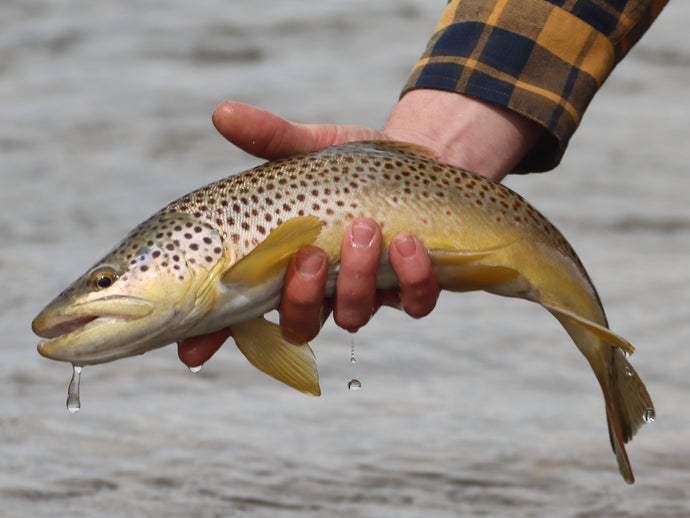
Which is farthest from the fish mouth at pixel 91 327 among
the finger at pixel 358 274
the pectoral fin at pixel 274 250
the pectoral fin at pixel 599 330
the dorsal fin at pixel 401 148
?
the pectoral fin at pixel 599 330

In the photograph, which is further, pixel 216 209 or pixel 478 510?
pixel 478 510

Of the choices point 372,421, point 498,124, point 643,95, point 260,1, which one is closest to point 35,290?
point 372,421

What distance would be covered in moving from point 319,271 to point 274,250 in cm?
16

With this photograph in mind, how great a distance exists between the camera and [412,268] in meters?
3.13

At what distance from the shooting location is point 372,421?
4.96m

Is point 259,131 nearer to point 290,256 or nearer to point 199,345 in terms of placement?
point 290,256

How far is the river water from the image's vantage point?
4.42 m

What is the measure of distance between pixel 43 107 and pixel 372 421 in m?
5.42

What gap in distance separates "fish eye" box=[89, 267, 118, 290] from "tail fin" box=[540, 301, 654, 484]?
3.72 ft

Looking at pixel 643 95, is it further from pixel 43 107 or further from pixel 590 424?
pixel 590 424

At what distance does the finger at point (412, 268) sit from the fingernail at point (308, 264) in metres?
0.18

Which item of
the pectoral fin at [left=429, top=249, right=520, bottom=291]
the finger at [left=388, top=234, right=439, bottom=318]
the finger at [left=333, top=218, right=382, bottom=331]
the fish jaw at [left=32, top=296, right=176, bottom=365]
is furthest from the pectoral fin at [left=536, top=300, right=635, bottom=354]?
the fish jaw at [left=32, top=296, right=176, bottom=365]

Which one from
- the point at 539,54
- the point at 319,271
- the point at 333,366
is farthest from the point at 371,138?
the point at 333,366

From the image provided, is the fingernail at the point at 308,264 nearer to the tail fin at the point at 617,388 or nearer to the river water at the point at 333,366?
the tail fin at the point at 617,388
